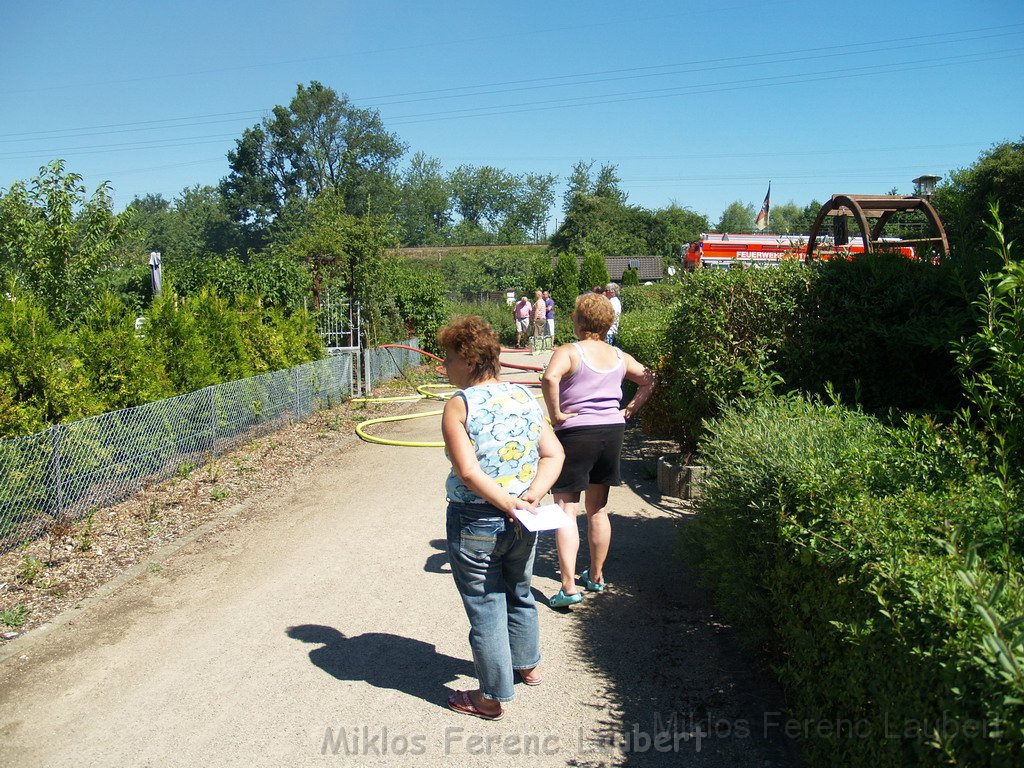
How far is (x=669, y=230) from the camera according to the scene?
70938mm

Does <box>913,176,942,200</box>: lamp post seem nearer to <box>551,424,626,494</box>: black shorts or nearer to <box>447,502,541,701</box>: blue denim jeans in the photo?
<box>551,424,626,494</box>: black shorts

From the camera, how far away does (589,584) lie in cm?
493

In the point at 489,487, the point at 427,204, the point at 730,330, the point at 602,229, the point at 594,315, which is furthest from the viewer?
the point at 427,204

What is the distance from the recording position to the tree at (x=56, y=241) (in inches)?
419

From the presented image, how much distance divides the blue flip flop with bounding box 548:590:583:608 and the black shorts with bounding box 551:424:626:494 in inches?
25.1

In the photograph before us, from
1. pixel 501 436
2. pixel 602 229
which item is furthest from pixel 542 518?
pixel 602 229

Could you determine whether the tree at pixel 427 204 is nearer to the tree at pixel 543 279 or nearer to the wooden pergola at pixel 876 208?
the tree at pixel 543 279

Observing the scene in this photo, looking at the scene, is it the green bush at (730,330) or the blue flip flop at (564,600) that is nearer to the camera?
the blue flip flop at (564,600)

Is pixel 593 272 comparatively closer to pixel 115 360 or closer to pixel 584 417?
pixel 115 360

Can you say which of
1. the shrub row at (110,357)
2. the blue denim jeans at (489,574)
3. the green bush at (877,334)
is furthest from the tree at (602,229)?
the blue denim jeans at (489,574)

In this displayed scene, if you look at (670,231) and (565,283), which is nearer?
(565,283)

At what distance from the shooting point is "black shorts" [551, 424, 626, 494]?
4602 mm

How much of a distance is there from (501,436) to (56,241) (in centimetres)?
986

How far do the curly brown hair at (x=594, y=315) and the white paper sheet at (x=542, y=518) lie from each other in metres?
1.63
